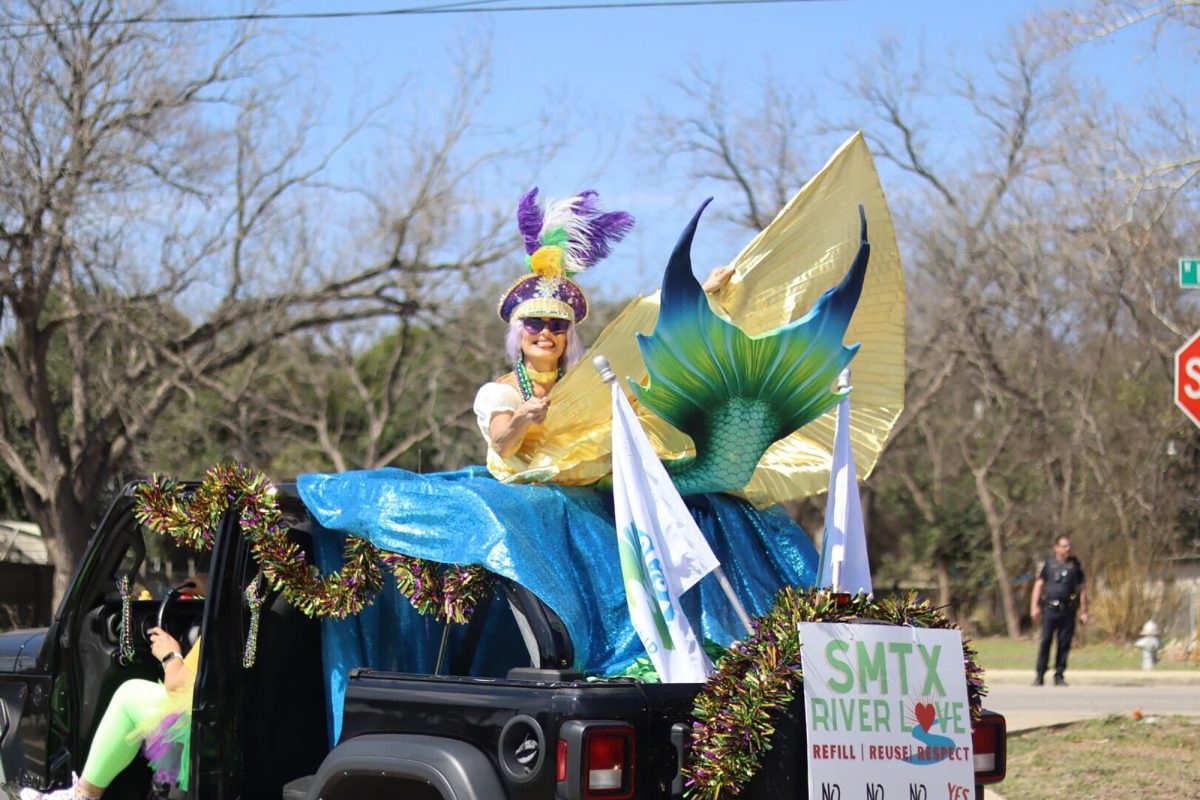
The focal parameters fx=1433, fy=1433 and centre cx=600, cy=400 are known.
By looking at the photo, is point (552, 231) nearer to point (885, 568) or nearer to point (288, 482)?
point (288, 482)

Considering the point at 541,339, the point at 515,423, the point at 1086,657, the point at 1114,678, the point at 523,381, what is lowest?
the point at 1114,678

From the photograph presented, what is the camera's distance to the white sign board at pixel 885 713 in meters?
3.77

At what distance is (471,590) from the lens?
436 cm

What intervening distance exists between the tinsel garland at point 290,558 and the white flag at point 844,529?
43.1 inches

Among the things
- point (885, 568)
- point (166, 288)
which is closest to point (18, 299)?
point (166, 288)

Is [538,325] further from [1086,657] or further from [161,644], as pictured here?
[1086,657]

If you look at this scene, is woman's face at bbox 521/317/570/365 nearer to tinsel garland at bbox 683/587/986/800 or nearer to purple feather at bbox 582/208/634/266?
purple feather at bbox 582/208/634/266

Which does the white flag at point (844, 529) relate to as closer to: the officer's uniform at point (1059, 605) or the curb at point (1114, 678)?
the officer's uniform at point (1059, 605)

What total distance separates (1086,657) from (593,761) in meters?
17.5

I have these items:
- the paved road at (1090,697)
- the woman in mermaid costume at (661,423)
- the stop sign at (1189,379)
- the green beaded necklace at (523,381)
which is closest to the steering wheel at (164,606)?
the woman in mermaid costume at (661,423)

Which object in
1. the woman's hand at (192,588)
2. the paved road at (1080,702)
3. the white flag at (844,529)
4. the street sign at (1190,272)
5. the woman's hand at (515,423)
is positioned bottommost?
the paved road at (1080,702)

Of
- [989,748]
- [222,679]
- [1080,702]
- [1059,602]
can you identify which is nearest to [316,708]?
[222,679]

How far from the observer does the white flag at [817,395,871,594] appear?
179 inches

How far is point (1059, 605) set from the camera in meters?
15.3
